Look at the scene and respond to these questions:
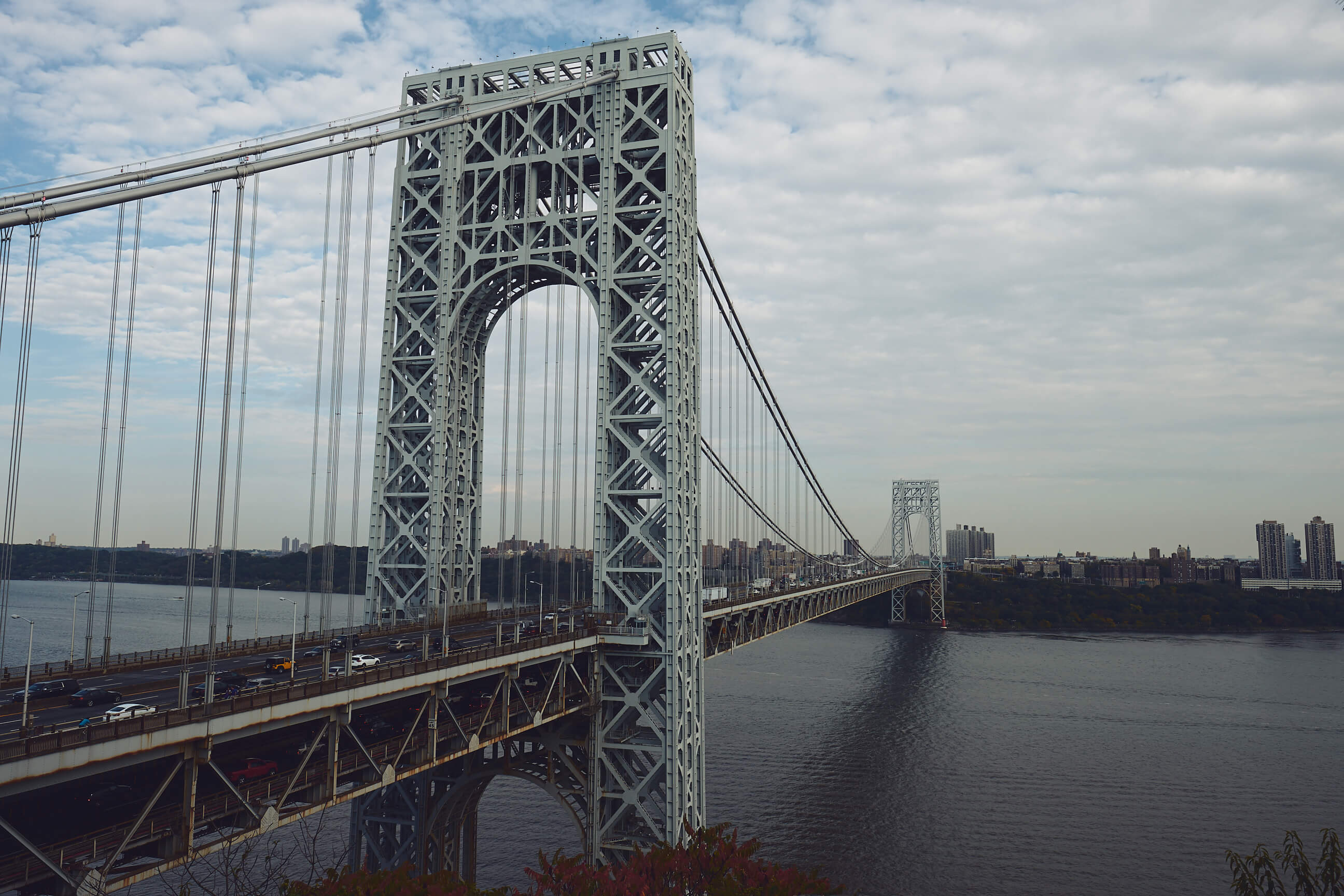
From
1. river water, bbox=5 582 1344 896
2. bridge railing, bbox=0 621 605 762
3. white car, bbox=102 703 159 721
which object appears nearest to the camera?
bridge railing, bbox=0 621 605 762

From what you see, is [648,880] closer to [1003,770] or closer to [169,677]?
[169,677]

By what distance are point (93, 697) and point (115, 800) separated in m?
3.18

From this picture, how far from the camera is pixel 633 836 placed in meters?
31.5

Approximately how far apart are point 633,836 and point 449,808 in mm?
6920

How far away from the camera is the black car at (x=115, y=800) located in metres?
17.7

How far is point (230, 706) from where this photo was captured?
55.4 feet

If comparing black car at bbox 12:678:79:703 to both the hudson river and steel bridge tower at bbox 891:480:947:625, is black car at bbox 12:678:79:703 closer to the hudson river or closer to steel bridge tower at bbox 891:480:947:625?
the hudson river

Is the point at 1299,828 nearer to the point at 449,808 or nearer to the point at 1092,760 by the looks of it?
the point at 1092,760

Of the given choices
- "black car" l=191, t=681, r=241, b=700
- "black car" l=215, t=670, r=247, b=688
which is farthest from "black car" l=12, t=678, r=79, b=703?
"black car" l=215, t=670, r=247, b=688

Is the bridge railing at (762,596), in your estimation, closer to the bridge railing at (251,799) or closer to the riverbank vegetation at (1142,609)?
the bridge railing at (251,799)

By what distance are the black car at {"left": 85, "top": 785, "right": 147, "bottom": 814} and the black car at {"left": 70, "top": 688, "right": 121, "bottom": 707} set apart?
93.7 inches

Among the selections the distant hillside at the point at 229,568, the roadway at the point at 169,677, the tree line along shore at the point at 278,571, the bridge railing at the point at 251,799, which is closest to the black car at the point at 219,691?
the roadway at the point at 169,677

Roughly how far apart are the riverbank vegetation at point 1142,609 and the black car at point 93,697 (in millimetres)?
144870

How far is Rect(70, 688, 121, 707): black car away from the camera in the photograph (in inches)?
785
